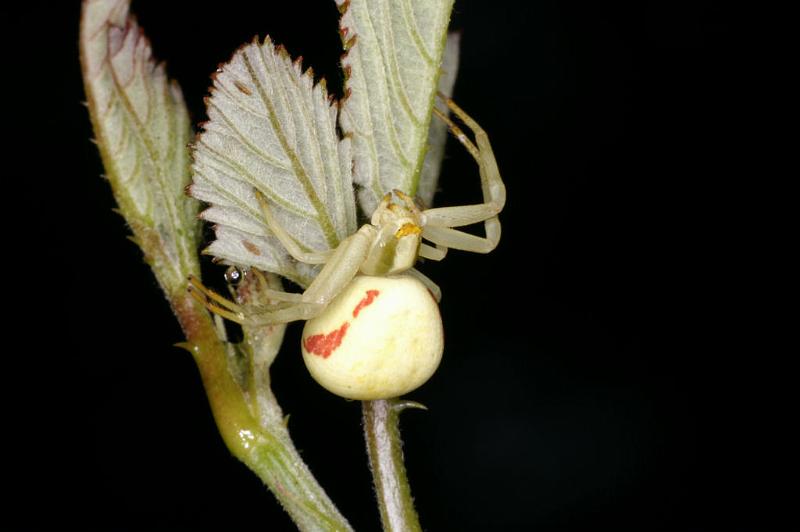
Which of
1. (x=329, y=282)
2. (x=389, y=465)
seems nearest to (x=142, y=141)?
(x=329, y=282)

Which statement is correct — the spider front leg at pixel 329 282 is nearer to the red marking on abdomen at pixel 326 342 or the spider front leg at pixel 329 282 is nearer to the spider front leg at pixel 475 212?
the red marking on abdomen at pixel 326 342

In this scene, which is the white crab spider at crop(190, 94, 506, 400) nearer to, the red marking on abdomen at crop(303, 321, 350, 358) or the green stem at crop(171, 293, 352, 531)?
the red marking on abdomen at crop(303, 321, 350, 358)

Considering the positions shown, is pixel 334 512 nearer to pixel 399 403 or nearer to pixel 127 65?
pixel 399 403

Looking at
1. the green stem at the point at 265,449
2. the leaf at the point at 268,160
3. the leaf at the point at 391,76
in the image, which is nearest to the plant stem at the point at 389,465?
the green stem at the point at 265,449

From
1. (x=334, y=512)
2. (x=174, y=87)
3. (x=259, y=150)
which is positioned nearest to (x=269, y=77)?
(x=259, y=150)

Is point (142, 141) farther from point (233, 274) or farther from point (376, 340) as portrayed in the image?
point (376, 340)

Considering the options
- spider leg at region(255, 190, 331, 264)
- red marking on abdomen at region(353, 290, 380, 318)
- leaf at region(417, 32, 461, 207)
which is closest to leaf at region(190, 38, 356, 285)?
spider leg at region(255, 190, 331, 264)

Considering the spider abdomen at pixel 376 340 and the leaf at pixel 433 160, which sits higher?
the leaf at pixel 433 160
